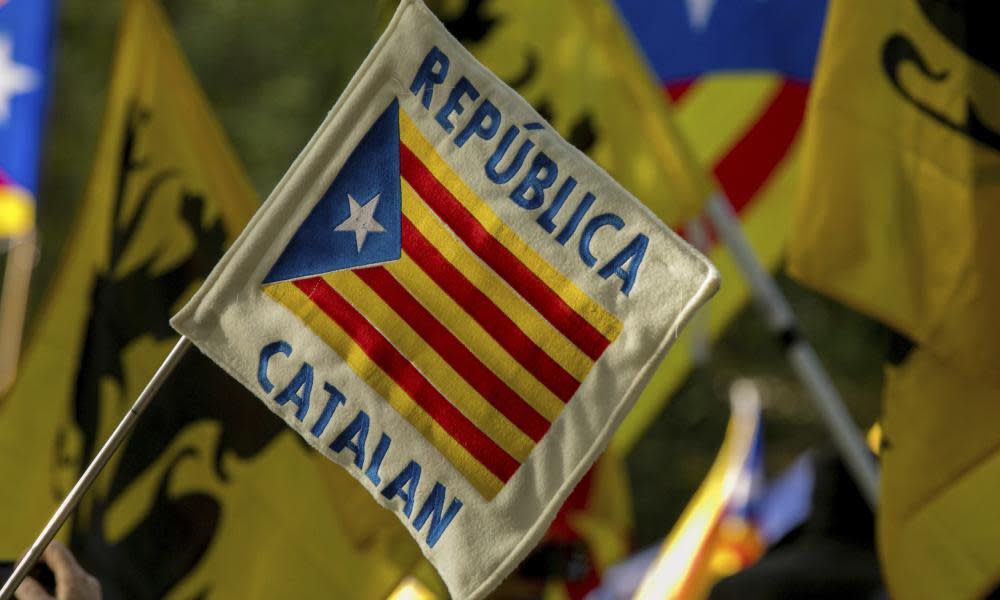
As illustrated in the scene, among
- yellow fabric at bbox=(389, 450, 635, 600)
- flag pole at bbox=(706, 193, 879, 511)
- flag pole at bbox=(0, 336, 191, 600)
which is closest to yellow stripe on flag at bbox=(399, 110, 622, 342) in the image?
flag pole at bbox=(0, 336, 191, 600)

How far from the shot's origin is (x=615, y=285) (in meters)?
3.02

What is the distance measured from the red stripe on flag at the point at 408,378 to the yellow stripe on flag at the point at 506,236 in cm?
27

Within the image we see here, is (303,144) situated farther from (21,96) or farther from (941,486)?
(941,486)

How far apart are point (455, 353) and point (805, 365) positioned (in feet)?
6.14

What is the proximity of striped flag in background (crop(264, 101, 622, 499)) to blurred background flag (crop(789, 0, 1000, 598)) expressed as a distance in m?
1.27

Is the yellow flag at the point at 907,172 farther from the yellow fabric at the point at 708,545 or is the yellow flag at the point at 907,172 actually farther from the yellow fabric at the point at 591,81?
the yellow fabric at the point at 708,545

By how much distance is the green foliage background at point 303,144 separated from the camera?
51.5 feet

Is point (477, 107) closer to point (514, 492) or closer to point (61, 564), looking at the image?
point (514, 492)

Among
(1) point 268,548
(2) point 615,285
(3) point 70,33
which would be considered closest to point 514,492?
(2) point 615,285

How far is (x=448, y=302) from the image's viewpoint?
3.16 m

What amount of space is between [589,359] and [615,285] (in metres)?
0.13

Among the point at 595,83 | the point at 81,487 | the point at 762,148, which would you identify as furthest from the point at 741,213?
the point at 81,487

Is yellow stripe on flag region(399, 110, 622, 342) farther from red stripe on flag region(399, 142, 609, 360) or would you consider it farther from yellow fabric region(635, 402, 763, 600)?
yellow fabric region(635, 402, 763, 600)

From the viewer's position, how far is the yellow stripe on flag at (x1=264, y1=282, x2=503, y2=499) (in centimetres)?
309
